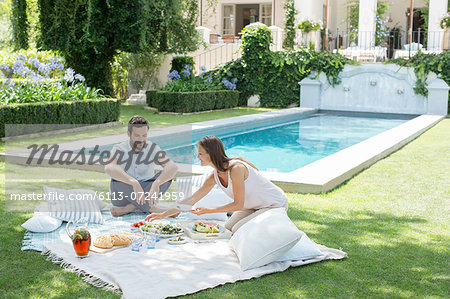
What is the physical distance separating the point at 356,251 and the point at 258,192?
921mm

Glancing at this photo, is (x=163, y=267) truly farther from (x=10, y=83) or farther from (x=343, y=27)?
(x=343, y=27)

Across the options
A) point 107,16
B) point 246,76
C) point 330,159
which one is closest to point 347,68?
point 246,76

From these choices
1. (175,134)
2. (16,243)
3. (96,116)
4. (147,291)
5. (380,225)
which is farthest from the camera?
(96,116)

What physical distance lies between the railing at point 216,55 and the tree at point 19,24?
6679 mm

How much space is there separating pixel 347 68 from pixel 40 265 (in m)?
15.1

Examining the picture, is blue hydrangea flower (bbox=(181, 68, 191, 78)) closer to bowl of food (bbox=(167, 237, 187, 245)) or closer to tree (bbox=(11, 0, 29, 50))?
tree (bbox=(11, 0, 29, 50))

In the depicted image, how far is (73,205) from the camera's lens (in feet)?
16.9

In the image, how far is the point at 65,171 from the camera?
286 inches

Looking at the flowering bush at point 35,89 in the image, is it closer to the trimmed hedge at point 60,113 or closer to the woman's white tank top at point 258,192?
the trimmed hedge at point 60,113

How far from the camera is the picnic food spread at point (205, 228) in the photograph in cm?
473

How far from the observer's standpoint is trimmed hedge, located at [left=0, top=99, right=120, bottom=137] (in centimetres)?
995

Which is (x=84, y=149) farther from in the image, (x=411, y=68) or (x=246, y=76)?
(x=411, y=68)

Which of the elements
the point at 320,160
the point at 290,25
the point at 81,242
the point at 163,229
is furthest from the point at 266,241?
the point at 290,25

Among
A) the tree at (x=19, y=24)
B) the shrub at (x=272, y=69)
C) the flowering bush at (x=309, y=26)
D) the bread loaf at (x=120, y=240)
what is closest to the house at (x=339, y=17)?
the flowering bush at (x=309, y=26)
